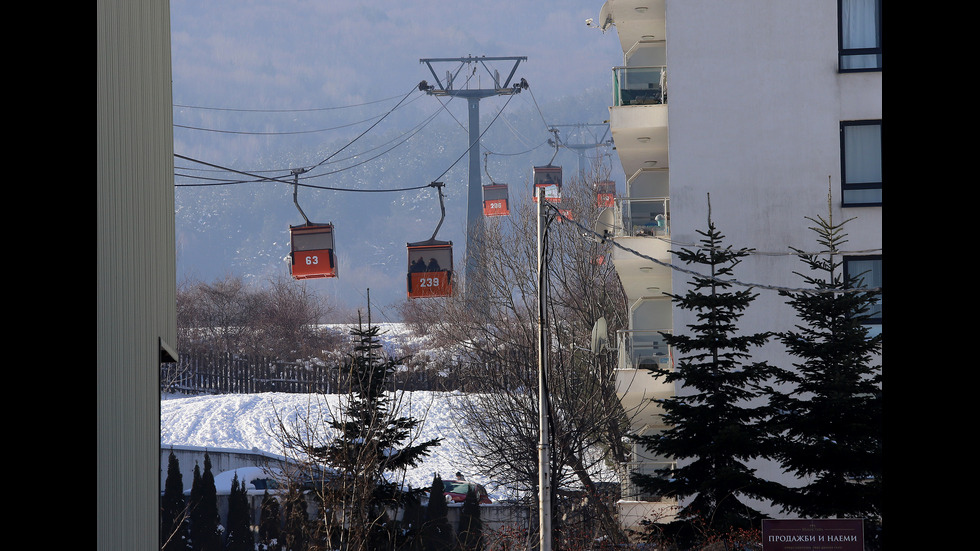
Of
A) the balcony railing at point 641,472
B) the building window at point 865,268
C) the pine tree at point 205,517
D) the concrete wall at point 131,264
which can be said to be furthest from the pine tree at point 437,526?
the concrete wall at point 131,264

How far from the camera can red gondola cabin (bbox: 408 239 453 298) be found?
3378 centimetres

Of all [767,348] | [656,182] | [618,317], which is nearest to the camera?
[767,348]

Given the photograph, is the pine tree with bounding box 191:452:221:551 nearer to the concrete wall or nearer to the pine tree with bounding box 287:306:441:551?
the pine tree with bounding box 287:306:441:551

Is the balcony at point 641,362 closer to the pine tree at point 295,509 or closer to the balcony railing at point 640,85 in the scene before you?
the balcony railing at point 640,85

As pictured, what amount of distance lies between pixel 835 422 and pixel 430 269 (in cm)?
1741

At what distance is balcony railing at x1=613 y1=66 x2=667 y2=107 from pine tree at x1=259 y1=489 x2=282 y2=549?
1335 cm

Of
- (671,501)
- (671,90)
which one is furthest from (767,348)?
(671,90)

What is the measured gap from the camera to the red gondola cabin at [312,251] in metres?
32.9

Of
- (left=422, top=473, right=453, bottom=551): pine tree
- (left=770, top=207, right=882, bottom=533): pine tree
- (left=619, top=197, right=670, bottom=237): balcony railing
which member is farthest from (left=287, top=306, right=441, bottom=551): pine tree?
(left=770, top=207, right=882, bottom=533): pine tree

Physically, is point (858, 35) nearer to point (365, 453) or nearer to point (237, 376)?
point (365, 453)

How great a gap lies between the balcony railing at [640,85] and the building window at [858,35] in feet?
12.4

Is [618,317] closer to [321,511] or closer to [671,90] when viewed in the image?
[671,90]

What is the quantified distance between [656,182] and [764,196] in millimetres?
5071
